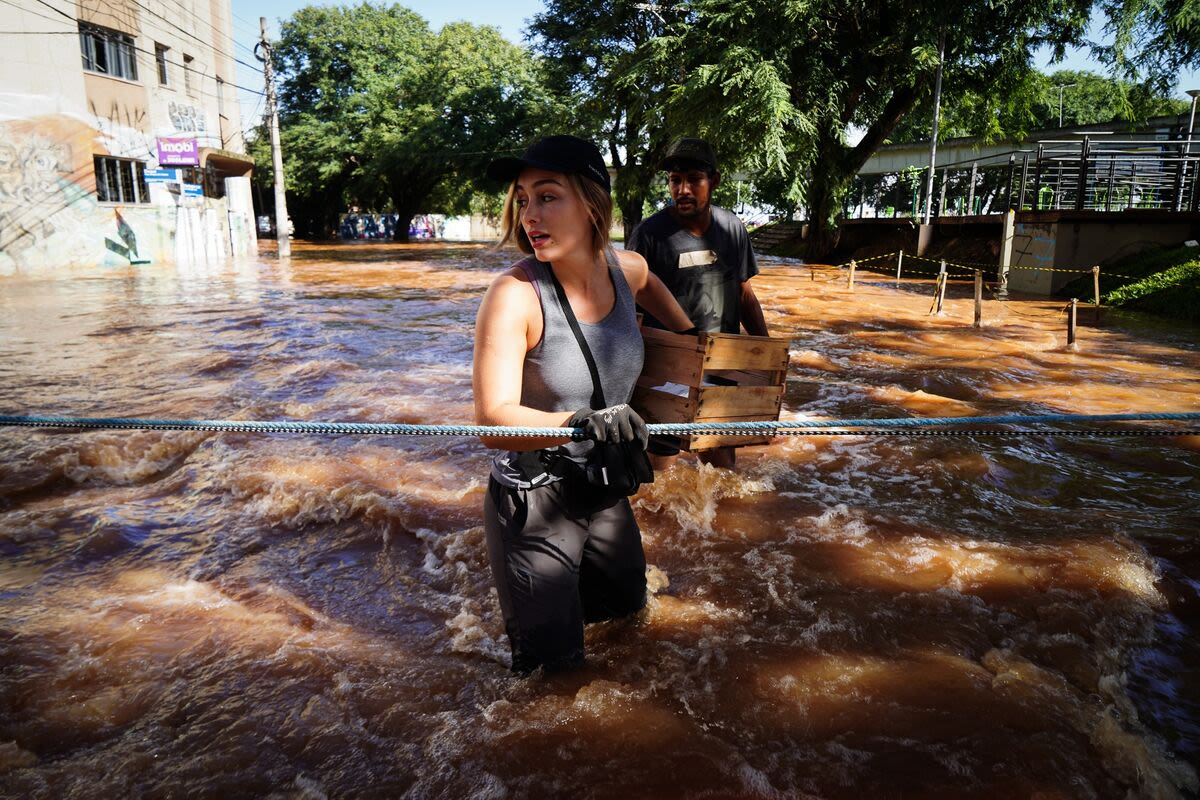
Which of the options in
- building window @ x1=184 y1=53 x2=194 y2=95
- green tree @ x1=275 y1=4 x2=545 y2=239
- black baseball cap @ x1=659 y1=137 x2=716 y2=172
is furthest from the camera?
green tree @ x1=275 y1=4 x2=545 y2=239

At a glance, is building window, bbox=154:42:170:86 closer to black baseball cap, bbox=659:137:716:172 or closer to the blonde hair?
black baseball cap, bbox=659:137:716:172

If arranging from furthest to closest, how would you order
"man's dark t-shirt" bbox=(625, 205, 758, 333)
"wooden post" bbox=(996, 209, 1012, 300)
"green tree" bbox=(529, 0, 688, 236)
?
1. "green tree" bbox=(529, 0, 688, 236)
2. "wooden post" bbox=(996, 209, 1012, 300)
3. "man's dark t-shirt" bbox=(625, 205, 758, 333)

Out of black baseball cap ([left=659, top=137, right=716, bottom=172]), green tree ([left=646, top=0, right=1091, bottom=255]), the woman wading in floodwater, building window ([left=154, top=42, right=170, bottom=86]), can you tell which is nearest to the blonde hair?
the woman wading in floodwater

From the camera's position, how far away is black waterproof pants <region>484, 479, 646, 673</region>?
228cm

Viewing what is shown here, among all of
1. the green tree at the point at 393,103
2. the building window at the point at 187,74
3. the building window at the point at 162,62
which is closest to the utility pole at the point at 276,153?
the building window at the point at 187,74

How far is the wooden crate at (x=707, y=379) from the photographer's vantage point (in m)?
3.63

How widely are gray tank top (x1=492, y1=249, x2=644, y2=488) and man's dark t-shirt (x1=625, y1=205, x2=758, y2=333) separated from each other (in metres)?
1.97

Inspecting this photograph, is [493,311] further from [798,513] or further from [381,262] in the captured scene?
[381,262]

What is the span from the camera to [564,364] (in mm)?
2250

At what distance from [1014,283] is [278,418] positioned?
18664 millimetres

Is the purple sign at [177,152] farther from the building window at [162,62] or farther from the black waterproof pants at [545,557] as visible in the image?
the black waterproof pants at [545,557]

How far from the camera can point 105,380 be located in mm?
7910

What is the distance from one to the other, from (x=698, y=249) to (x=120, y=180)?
25.1 meters

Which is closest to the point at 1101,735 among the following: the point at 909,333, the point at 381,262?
the point at 909,333
